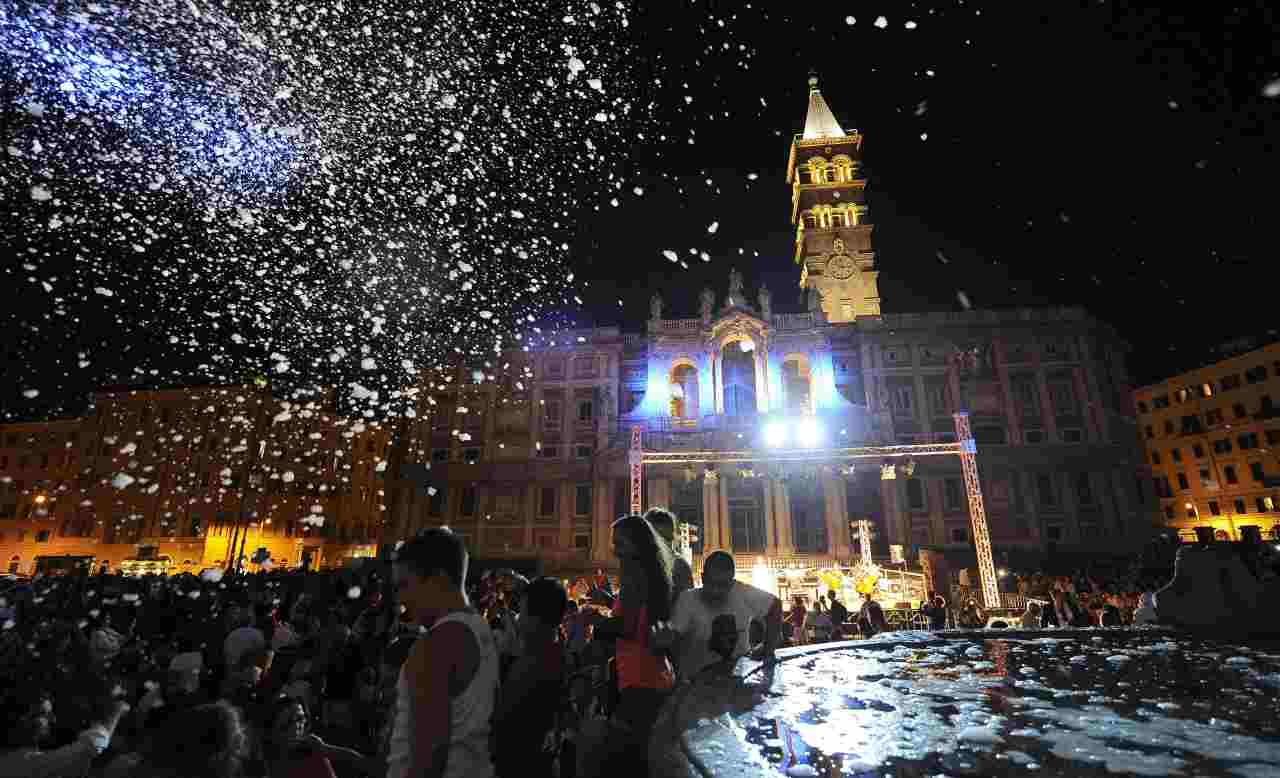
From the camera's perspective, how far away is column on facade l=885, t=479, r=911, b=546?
28.6 metres

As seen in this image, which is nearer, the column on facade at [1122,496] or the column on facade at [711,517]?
the column on facade at [1122,496]

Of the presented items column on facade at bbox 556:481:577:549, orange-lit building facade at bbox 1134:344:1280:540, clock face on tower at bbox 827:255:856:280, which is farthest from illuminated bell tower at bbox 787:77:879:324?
orange-lit building facade at bbox 1134:344:1280:540

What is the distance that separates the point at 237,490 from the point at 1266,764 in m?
56.5

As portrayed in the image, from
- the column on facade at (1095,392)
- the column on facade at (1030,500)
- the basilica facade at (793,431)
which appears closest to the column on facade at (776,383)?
the basilica facade at (793,431)

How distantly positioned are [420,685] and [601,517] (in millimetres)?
29527

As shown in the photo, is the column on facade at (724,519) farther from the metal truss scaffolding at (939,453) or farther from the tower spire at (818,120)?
the tower spire at (818,120)

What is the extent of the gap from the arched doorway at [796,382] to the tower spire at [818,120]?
20.4 meters

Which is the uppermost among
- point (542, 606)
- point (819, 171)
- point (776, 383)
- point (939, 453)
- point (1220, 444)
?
point (819, 171)

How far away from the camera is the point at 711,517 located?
30156 millimetres

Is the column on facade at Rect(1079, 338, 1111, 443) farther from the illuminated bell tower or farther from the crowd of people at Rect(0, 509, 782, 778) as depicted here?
the crowd of people at Rect(0, 509, 782, 778)

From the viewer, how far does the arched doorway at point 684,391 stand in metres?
33.4

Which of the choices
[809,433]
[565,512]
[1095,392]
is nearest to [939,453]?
[809,433]

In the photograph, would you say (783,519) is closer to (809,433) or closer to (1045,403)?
(809,433)

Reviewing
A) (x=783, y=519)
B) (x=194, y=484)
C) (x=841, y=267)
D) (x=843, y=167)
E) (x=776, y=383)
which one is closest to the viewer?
(x=783, y=519)
